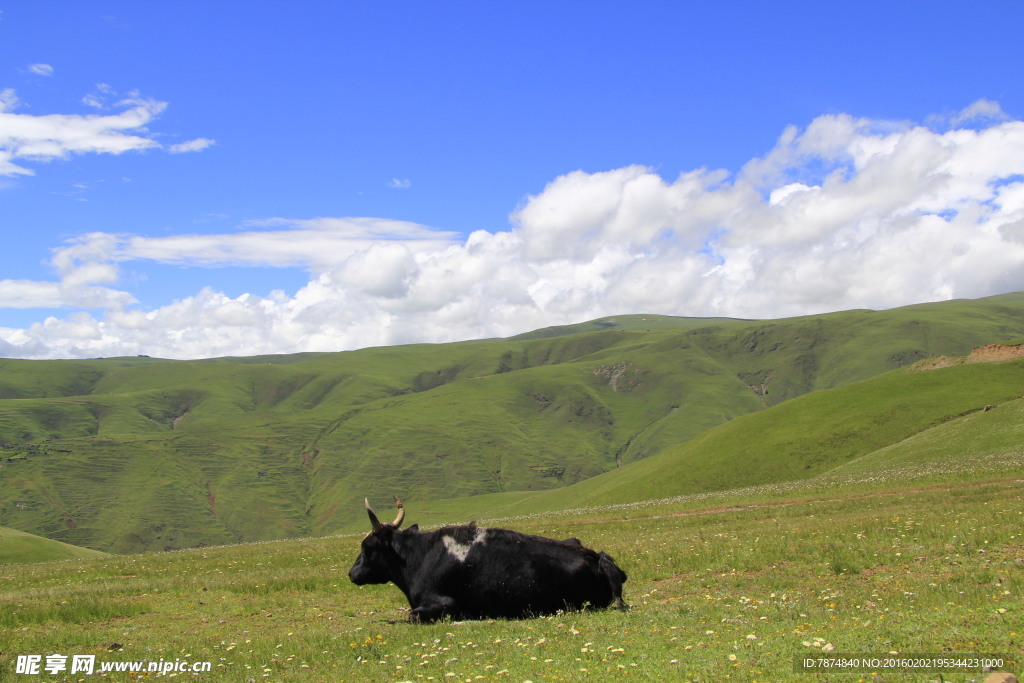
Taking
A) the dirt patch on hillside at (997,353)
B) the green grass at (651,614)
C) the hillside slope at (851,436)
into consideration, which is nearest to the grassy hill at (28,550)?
the green grass at (651,614)

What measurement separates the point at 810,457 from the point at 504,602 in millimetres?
77197

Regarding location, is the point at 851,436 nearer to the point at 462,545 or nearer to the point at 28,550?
the point at 462,545

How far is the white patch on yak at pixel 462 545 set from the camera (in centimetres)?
1632

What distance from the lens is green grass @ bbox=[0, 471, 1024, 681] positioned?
10086 millimetres

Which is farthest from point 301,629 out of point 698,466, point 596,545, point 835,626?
point 698,466

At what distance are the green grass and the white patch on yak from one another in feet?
6.39

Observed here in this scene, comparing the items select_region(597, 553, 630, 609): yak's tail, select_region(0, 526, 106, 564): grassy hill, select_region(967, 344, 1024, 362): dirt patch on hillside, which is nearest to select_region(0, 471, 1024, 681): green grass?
select_region(597, 553, 630, 609): yak's tail

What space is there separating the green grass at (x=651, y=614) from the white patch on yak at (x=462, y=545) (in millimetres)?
1947

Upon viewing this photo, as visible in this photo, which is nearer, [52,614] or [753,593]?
[753,593]

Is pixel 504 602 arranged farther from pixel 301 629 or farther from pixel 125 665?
pixel 125 665

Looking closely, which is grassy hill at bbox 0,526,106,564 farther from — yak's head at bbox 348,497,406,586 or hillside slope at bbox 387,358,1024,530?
yak's head at bbox 348,497,406,586

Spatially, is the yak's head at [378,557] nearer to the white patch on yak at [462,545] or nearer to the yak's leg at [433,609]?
the white patch on yak at [462,545]

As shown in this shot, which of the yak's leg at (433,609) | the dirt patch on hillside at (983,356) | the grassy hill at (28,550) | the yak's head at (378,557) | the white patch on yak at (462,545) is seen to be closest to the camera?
the yak's leg at (433,609)

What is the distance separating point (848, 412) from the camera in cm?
9250
